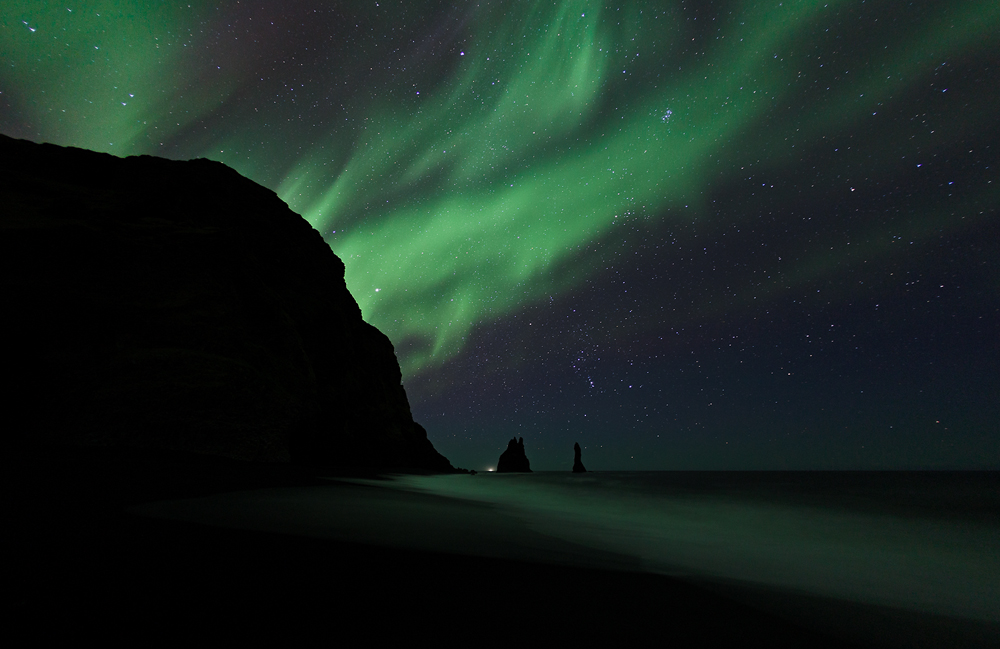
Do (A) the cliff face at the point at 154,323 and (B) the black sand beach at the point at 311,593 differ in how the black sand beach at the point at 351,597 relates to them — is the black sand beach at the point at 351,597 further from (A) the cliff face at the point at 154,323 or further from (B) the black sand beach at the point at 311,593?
(A) the cliff face at the point at 154,323

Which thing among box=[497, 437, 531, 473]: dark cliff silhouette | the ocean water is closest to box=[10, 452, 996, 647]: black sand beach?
the ocean water

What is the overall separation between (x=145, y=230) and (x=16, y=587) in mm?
20159

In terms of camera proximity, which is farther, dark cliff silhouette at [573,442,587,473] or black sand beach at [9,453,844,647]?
dark cliff silhouette at [573,442,587,473]

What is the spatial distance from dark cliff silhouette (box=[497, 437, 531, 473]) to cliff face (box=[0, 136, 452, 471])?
47.6 metres

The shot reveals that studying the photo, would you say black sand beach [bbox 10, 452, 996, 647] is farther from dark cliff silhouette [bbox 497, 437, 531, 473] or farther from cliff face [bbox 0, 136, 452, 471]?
dark cliff silhouette [bbox 497, 437, 531, 473]

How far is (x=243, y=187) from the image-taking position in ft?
91.4

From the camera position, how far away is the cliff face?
39.4 feet

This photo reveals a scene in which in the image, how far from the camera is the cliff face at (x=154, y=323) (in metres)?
12.0

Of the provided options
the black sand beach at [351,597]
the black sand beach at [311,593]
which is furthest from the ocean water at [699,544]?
the black sand beach at [311,593]

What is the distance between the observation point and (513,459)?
70.8 m

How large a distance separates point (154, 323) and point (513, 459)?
62302 millimetres

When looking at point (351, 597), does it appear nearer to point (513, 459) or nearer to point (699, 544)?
Result: point (699, 544)

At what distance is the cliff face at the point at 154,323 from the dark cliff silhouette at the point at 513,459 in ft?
156

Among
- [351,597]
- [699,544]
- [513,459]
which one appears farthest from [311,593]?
[513,459]
